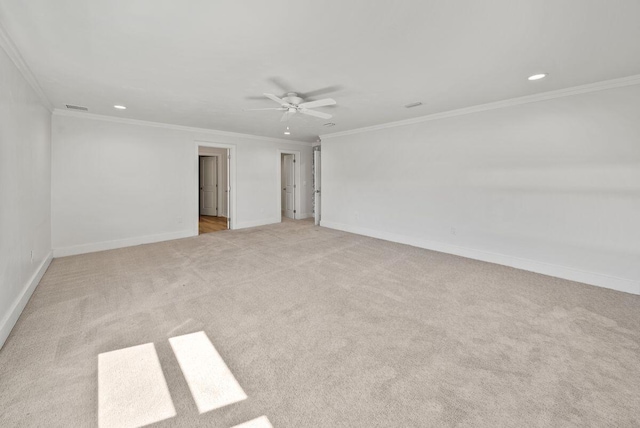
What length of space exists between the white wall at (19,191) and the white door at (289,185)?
5.32 meters

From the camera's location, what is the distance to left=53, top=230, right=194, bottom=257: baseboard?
4.41 m

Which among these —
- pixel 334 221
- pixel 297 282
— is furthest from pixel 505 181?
pixel 334 221

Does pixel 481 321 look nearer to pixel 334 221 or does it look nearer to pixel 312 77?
pixel 312 77

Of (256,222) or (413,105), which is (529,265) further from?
(256,222)

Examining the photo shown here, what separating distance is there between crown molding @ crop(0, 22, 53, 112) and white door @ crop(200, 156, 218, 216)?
4.96 m

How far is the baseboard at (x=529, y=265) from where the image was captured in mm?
3145

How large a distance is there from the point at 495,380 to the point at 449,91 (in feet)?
10.4

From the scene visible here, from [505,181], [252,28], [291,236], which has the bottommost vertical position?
[291,236]

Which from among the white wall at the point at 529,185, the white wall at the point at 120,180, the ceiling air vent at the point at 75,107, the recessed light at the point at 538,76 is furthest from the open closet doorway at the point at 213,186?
the recessed light at the point at 538,76

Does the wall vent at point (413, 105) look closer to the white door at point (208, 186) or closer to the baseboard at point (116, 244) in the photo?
the baseboard at point (116, 244)

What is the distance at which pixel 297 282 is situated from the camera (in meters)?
3.33

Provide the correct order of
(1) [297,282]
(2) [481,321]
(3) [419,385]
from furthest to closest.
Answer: (1) [297,282]
(2) [481,321]
(3) [419,385]

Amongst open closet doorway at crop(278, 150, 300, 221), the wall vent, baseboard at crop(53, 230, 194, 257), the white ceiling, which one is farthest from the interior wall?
the wall vent

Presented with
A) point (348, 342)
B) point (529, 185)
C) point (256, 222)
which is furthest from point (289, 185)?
point (348, 342)
